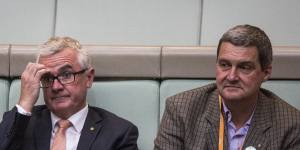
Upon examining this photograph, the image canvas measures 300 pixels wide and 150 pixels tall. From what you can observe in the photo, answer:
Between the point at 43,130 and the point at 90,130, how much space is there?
171 millimetres

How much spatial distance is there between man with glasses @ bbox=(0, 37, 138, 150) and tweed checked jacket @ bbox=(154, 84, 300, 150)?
8.1 inches

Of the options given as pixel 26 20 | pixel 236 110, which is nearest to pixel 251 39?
pixel 236 110

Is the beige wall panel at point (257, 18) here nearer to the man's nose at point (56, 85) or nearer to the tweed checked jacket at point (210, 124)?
the tweed checked jacket at point (210, 124)

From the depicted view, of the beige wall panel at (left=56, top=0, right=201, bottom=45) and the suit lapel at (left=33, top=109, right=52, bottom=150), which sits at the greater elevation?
the beige wall panel at (left=56, top=0, right=201, bottom=45)

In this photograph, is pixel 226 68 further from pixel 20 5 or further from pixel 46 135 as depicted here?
pixel 20 5

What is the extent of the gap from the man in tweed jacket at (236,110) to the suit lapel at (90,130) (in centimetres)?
26

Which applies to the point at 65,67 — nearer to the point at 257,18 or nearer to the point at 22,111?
the point at 22,111

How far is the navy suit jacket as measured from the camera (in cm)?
187

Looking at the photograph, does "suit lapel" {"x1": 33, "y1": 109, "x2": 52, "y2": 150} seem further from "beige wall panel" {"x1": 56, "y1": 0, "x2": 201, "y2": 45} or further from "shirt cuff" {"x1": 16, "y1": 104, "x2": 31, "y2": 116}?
"beige wall panel" {"x1": 56, "y1": 0, "x2": 201, "y2": 45}

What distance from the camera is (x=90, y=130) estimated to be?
1973 mm

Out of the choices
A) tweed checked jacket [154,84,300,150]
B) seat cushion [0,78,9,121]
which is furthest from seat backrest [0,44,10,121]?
tweed checked jacket [154,84,300,150]

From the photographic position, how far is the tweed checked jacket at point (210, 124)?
1.76 m

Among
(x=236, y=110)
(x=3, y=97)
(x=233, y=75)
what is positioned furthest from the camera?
(x=3, y=97)

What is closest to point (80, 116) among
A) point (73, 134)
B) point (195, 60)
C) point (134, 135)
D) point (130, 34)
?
point (73, 134)
